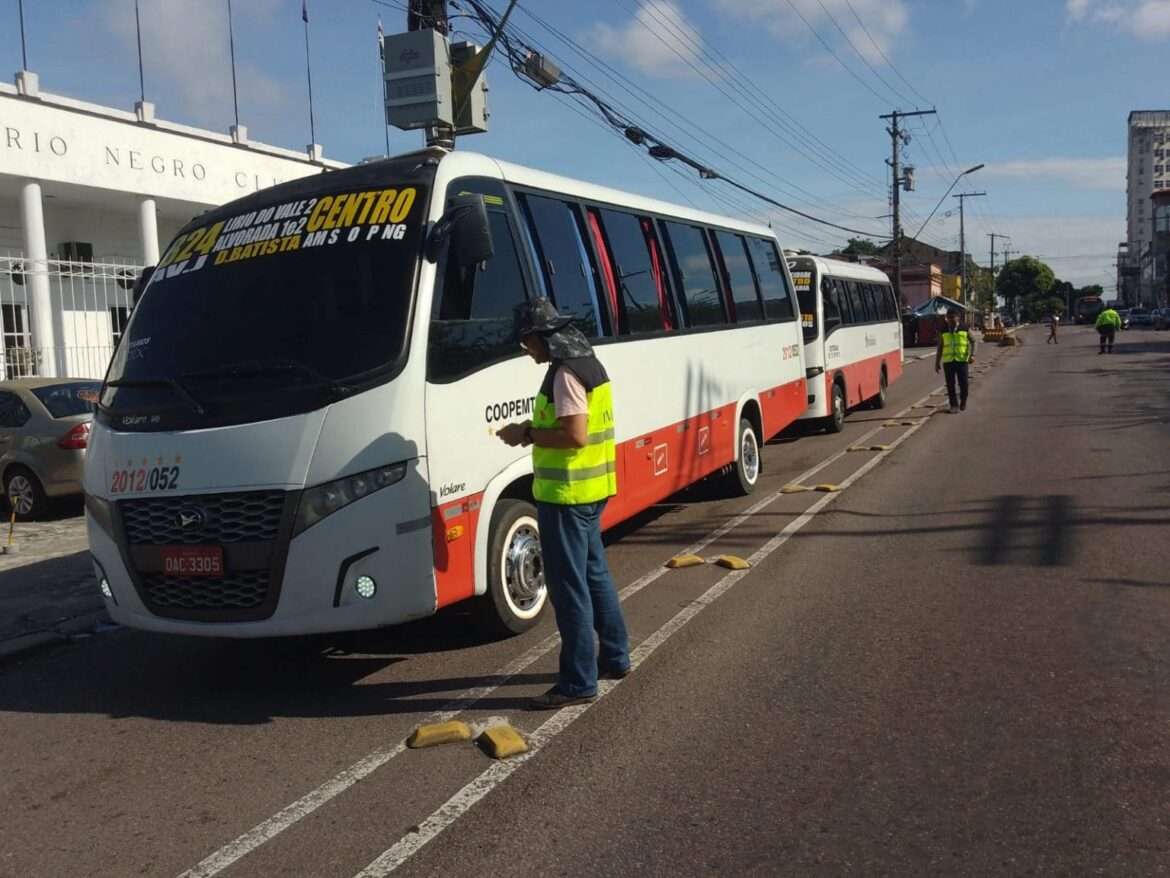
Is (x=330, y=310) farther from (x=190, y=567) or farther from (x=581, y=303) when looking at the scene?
(x=581, y=303)

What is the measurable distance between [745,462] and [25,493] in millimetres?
7709

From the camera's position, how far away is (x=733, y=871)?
3463 millimetres

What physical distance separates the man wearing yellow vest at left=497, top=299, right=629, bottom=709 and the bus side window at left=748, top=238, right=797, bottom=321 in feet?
23.9

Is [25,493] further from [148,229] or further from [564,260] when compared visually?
[148,229]

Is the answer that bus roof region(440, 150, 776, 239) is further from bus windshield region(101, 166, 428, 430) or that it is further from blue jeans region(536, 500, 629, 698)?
blue jeans region(536, 500, 629, 698)

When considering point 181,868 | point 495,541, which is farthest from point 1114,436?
point 181,868

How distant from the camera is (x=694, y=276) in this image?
32.2 feet

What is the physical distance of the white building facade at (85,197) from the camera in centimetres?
1739

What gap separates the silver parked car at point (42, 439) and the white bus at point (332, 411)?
19.0ft

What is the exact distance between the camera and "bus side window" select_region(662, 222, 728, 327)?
940cm

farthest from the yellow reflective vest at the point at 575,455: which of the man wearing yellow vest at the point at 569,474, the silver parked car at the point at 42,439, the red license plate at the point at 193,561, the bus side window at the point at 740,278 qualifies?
the silver parked car at the point at 42,439

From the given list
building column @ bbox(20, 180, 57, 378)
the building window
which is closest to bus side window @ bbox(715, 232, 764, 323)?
the building window

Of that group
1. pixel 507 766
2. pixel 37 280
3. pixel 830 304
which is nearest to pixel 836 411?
pixel 830 304

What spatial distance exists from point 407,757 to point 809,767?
5.53 feet
